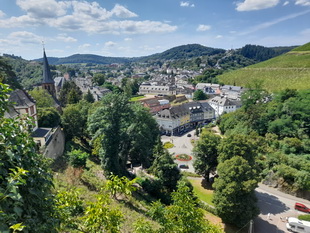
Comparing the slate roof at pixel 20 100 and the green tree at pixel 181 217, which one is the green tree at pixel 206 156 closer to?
the green tree at pixel 181 217

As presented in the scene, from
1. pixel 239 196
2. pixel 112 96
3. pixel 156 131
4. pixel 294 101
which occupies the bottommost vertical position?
pixel 239 196

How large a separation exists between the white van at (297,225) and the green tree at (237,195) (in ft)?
12.5

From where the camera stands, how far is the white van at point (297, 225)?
1970 cm

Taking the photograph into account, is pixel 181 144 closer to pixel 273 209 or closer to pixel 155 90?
pixel 273 209

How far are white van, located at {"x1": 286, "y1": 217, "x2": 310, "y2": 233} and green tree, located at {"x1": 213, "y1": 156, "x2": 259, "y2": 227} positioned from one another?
150 inches

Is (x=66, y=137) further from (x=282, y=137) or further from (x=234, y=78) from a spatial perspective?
(x=234, y=78)

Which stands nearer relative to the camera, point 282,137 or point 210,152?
point 210,152

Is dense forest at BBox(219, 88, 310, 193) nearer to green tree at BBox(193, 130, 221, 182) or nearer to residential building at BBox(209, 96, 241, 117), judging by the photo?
green tree at BBox(193, 130, 221, 182)

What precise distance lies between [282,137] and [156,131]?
23791mm

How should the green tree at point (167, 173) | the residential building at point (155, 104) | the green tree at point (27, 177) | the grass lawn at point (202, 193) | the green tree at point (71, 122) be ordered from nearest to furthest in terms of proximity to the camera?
the green tree at point (27, 177), the green tree at point (167, 173), the grass lawn at point (202, 193), the green tree at point (71, 122), the residential building at point (155, 104)

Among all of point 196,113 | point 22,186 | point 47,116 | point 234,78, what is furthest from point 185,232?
point 234,78

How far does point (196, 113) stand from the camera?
63125 millimetres

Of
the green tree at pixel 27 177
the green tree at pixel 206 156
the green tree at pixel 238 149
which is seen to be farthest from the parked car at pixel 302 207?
the green tree at pixel 27 177

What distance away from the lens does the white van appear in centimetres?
1970
